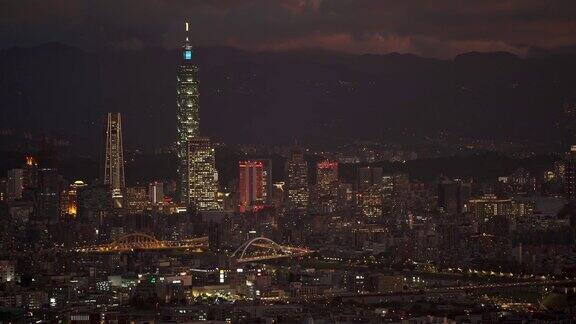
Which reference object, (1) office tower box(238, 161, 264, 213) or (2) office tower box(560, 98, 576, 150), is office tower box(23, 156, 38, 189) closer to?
(1) office tower box(238, 161, 264, 213)

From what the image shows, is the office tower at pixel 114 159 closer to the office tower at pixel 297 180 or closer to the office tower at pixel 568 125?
the office tower at pixel 297 180

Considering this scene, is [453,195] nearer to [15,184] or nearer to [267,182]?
[267,182]

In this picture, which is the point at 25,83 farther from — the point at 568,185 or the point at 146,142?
the point at 568,185

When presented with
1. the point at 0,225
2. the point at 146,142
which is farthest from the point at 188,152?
the point at 0,225

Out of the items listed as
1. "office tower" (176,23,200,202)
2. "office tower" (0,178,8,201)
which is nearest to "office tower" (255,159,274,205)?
"office tower" (176,23,200,202)

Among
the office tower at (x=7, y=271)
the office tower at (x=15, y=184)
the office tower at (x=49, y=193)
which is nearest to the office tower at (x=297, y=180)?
the office tower at (x=49, y=193)
